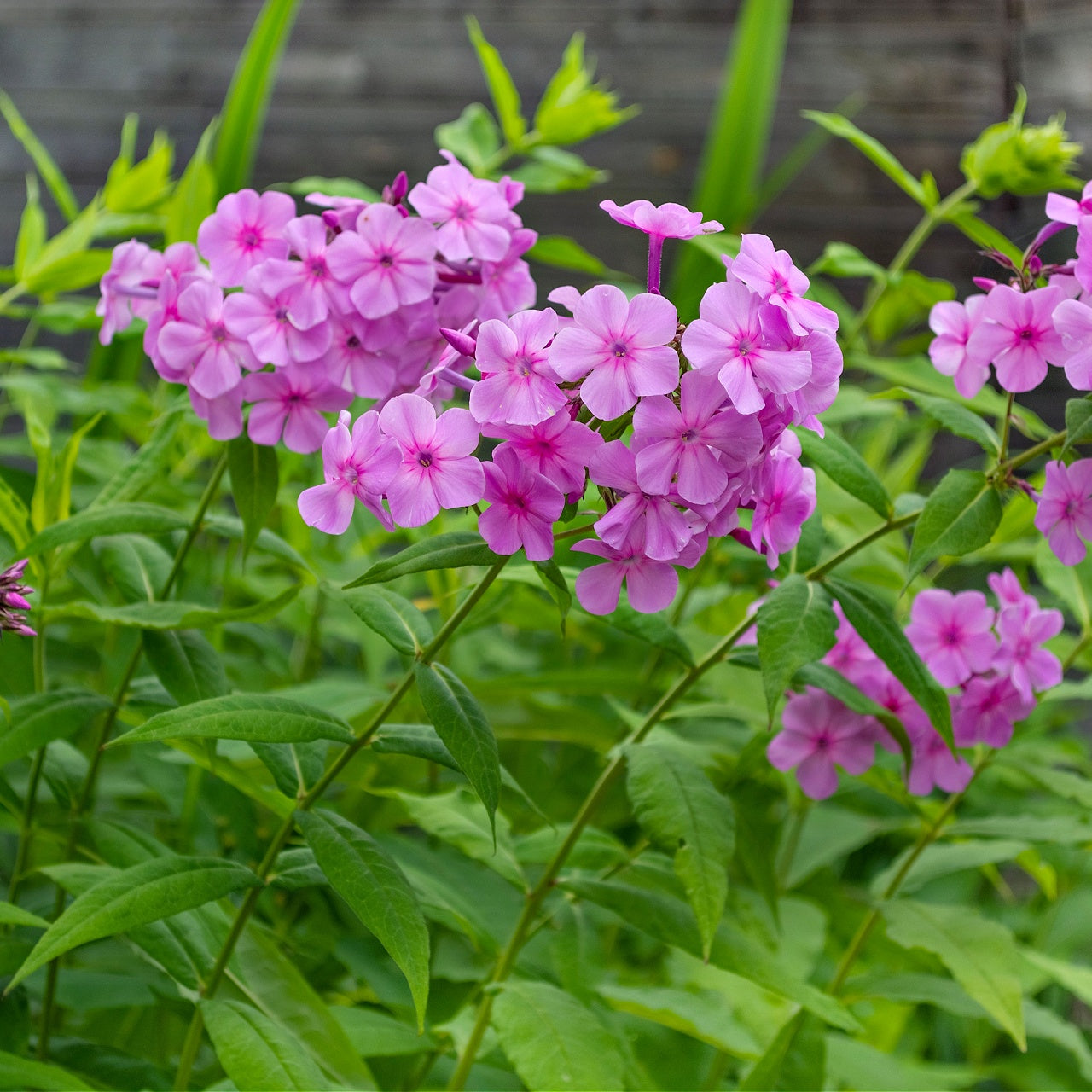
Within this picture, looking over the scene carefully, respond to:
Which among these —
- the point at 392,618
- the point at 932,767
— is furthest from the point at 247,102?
the point at 932,767

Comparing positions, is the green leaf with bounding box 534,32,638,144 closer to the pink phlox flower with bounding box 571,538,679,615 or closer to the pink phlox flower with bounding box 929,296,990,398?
the pink phlox flower with bounding box 929,296,990,398

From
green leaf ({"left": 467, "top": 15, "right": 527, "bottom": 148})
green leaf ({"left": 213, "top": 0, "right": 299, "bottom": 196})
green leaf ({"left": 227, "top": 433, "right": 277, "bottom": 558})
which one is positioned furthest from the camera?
green leaf ({"left": 213, "top": 0, "right": 299, "bottom": 196})

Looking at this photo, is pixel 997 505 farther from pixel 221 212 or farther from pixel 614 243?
pixel 614 243

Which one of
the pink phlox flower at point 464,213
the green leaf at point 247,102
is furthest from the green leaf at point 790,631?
the green leaf at point 247,102

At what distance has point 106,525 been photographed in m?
0.64

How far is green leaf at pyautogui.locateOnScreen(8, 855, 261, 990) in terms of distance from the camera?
0.50 m

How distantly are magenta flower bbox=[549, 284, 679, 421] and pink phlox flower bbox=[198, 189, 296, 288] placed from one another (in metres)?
0.25

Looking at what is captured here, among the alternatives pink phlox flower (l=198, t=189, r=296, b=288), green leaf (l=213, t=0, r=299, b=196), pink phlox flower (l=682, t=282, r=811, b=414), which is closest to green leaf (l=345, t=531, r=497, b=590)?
pink phlox flower (l=682, t=282, r=811, b=414)

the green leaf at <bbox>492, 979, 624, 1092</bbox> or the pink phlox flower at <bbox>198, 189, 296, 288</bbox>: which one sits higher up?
the pink phlox flower at <bbox>198, 189, 296, 288</bbox>

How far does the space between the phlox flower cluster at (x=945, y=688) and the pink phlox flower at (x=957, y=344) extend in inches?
5.5

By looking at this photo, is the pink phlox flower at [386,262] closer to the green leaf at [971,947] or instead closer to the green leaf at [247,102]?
the green leaf at [971,947]

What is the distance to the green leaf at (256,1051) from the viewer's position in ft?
1.73

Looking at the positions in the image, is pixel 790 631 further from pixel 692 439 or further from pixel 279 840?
pixel 279 840

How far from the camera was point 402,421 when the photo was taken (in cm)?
47
